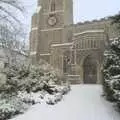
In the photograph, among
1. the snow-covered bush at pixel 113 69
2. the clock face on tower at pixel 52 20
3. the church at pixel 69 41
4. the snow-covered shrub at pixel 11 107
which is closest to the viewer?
the snow-covered shrub at pixel 11 107

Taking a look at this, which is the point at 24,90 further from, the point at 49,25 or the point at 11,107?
the point at 49,25

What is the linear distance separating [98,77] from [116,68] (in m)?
20.1

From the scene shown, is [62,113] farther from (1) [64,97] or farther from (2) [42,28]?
(2) [42,28]

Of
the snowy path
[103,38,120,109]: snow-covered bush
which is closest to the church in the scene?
the snowy path

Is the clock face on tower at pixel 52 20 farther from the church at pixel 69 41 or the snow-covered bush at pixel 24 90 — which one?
the snow-covered bush at pixel 24 90

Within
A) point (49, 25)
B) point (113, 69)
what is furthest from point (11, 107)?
point (49, 25)

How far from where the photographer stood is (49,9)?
5391 centimetres

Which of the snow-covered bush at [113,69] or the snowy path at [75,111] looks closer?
the snowy path at [75,111]

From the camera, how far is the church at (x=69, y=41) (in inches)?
1451

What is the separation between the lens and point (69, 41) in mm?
47594

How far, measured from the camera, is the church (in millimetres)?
36844

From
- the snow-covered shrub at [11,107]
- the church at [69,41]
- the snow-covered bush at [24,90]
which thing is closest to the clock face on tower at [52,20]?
the church at [69,41]

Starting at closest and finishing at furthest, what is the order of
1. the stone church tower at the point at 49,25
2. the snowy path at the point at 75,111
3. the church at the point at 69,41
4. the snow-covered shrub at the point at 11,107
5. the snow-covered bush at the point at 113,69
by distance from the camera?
the snow-covered shrub at the point at 11,107 → the snowy path at the point at 75,111 → the snow-covered bush at the point at 113,69 → the church at the point at 69,41 → the stone church tower at the point at 49,25

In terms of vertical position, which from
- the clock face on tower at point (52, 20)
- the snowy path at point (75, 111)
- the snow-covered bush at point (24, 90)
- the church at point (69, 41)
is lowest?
the snowy path at point (75, 111)
